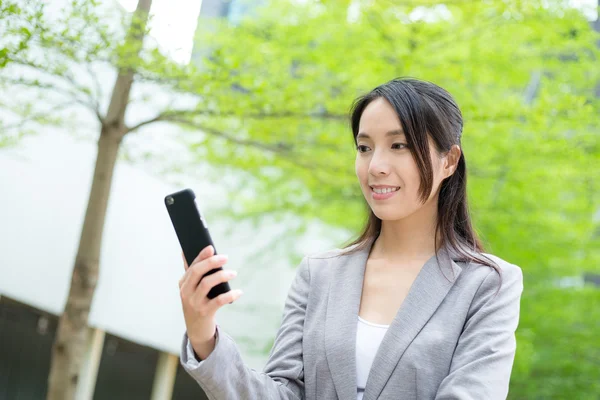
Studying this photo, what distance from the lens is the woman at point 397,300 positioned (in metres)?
1.57

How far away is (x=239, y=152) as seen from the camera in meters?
6.71

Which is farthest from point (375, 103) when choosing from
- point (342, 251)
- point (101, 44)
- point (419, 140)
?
point (101, 44)

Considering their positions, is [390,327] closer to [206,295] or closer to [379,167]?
[379,167]

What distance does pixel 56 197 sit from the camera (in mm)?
7355

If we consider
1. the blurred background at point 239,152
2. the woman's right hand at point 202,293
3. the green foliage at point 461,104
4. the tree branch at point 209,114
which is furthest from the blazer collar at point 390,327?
the tree branch at point 209,114

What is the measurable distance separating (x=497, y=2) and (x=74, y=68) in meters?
3.73

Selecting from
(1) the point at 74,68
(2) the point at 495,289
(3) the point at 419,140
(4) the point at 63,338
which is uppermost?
(1) the point at 74,68

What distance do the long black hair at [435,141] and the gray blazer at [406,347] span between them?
86 mm

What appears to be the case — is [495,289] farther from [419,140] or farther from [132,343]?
[132,343]

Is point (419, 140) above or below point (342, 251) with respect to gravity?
above

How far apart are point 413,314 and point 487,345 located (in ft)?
0.60

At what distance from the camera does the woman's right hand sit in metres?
1.42

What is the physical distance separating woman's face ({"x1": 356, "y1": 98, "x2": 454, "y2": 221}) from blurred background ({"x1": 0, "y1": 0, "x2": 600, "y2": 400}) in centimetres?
169

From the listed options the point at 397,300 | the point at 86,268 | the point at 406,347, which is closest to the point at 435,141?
the point at 397,300
